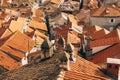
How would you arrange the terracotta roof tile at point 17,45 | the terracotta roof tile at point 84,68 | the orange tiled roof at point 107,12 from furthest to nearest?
the orange tiled roof at point 107,12
the terracotta roof tile at point 17,45
the terracotta roof tile at point 84,68

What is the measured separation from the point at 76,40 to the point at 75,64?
30.8 meters

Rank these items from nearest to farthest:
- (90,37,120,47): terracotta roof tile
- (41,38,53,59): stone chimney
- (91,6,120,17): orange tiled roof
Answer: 1. (41,38,53,59): stone chimney
2. (90,37,120,47): terracotta roof tile
3. (91,6,120,17): orange tiled roof

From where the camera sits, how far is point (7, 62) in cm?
4769

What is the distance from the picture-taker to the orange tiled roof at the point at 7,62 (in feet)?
152

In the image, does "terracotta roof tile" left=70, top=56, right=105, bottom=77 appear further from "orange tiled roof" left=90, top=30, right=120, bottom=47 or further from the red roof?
"orange tiled roof" left=90, top=30, right=120, bottom=47

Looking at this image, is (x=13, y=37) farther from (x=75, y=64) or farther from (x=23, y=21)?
(x=75, y=64)

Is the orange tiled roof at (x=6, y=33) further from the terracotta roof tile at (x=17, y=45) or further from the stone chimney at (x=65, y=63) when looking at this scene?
the stone chimney at (x=65, y=63)

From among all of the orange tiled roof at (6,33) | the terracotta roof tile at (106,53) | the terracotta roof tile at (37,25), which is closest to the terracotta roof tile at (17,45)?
the orange tiled roof at (6,33)

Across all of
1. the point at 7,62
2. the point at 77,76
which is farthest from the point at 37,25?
the point at 77,76

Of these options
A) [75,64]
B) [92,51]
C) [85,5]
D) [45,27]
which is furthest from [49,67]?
[85,5]

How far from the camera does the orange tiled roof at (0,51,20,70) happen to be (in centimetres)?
4621

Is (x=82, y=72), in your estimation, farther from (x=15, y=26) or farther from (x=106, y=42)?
(x=15, y=26)

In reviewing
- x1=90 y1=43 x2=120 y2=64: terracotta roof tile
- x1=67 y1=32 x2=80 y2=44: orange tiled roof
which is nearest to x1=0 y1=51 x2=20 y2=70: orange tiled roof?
x1=67 y1=32 x2=80 y2=44: orange tiled roof

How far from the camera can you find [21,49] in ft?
174
